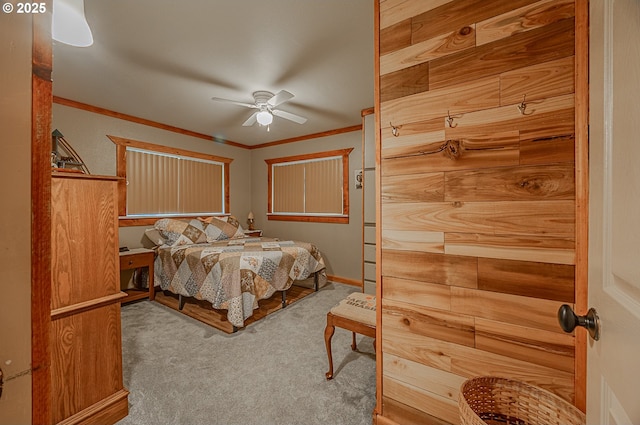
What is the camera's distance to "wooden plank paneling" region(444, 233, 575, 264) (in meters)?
1.04

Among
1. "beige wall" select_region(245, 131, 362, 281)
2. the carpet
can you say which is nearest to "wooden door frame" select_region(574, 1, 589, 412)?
the carpet

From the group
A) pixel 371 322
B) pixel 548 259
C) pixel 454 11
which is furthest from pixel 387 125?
pixel 371 322

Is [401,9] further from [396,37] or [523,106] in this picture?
[523,106]

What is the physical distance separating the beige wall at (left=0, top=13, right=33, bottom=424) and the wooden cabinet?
116cm

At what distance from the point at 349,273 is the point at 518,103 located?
12.4 feet

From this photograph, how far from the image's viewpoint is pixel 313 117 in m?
3.96

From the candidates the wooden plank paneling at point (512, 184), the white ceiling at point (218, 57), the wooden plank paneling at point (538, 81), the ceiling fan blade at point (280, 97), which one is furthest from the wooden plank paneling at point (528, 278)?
the ceiling fan blade at point (280, 97)

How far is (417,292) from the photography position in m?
1.36

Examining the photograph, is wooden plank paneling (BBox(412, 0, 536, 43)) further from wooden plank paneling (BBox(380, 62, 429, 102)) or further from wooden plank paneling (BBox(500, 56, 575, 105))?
wooden plank paneling (BBox(500, 56, 575, 105))

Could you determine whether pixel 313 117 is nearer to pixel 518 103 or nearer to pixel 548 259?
pixel 518 103

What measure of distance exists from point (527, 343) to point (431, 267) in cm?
47

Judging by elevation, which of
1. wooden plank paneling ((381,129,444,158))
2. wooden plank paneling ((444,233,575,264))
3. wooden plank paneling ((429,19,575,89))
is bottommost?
wooden plank paneling ((444,233,575,264))

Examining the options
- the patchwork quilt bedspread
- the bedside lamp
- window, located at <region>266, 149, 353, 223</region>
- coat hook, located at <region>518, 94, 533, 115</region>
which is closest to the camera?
coat hook, located at <region>518, 94, 533, 115</region>

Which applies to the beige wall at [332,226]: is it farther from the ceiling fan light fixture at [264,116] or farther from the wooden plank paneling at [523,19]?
the wooden plank paneling at [523,19]
